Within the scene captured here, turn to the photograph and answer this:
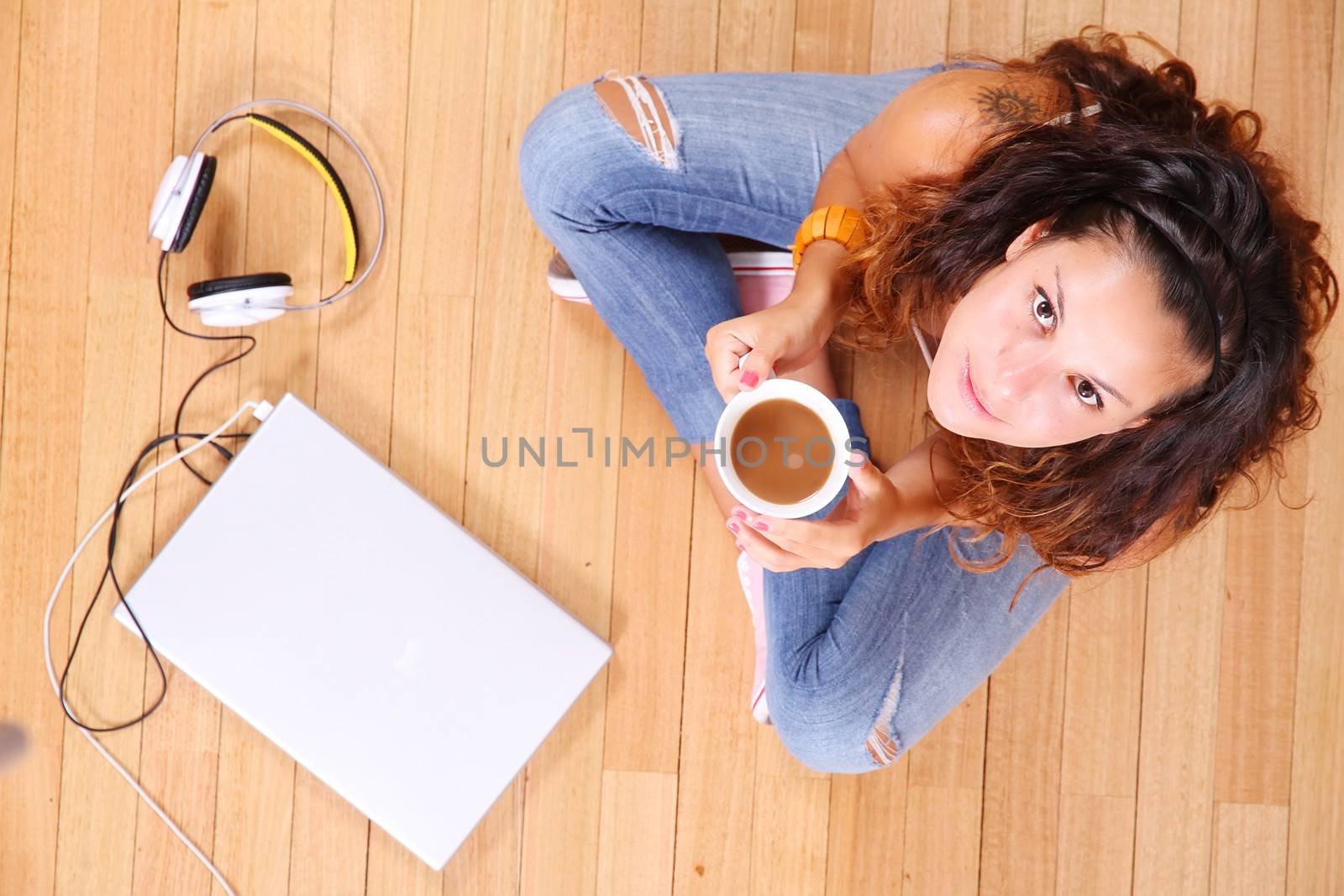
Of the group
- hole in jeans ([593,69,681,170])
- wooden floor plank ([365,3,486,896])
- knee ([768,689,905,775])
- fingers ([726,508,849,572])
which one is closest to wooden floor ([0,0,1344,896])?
wooden floor plank ([365,3,486,896])

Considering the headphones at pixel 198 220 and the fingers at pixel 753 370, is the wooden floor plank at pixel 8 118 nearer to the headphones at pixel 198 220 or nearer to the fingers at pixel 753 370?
the headphones at pixel 198 220

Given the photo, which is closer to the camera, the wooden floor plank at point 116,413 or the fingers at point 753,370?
the fingers at point 753,370

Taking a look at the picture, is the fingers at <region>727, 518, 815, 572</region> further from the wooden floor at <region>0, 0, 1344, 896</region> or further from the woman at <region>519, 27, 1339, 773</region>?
the wooden floor at <region>0, 0, 1344, 896</region>

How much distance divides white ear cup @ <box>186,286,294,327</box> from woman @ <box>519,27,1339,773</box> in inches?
13.0

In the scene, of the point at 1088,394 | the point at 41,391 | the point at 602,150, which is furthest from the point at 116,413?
the point at 1088,394

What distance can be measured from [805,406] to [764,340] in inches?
3.4

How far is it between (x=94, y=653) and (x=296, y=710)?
30 cm

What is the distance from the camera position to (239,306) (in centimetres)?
111

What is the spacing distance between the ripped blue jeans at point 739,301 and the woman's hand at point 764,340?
0.59 feet

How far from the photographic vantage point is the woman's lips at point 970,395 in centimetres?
76

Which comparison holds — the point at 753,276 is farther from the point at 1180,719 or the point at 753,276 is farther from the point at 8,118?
the point at 8,118

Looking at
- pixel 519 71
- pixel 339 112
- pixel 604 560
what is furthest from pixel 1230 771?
pixel 339 112

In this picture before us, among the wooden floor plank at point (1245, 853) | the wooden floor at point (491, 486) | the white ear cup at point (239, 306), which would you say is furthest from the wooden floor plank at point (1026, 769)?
the white ear cup at point (239, 306)

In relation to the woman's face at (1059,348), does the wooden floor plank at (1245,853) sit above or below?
below
